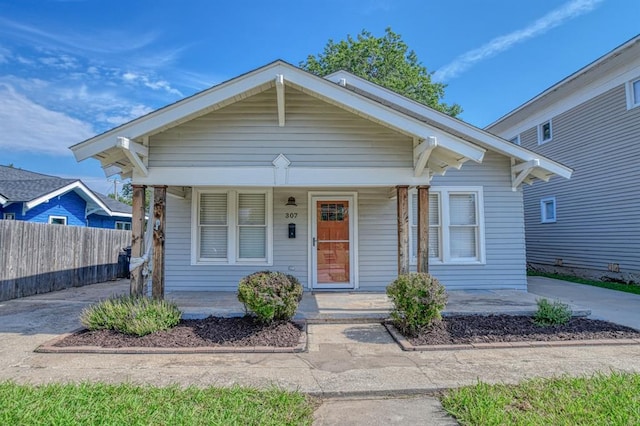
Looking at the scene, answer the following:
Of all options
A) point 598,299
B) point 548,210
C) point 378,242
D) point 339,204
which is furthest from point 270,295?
point 548,210

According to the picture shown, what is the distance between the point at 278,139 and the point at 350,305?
3.09 meters

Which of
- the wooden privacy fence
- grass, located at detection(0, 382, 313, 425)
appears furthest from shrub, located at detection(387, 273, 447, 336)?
the wooden privacy fence

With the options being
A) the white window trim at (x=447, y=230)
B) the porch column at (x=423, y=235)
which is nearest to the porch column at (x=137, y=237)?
the porch column at (x=423, y=235)

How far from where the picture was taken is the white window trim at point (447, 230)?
7.94 meters

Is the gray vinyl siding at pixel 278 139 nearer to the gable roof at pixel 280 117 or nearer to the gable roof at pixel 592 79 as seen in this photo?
the gable roof at pixel 280 117

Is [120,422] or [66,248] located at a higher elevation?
[66,248]

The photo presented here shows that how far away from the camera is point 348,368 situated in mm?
3814

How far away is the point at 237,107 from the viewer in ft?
19.0

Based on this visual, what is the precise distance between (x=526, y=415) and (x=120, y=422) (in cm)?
309

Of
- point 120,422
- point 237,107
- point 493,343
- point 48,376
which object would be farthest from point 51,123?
point 493,343

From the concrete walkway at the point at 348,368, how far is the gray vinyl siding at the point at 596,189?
7064mm

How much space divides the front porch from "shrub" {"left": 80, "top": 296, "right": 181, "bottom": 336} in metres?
0.50

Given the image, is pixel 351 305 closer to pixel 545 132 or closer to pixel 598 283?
pixel 598 283

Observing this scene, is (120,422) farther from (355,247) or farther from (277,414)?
(355,247)
